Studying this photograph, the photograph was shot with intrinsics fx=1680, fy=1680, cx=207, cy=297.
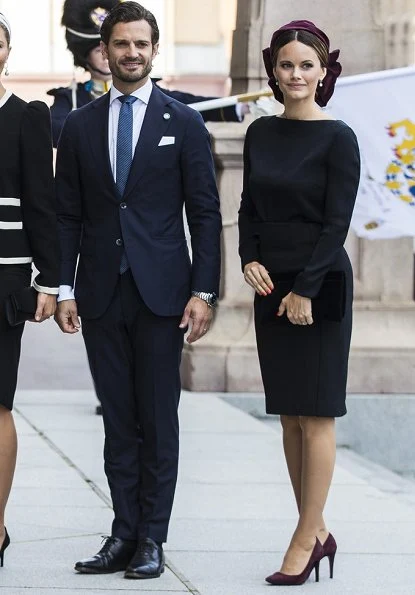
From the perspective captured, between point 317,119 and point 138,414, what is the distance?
3.78 feet

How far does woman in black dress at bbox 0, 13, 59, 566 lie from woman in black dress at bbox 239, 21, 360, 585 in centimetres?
65

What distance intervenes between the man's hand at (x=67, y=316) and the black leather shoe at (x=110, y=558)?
0.71 metres

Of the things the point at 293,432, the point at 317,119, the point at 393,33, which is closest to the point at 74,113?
the point at 317,119

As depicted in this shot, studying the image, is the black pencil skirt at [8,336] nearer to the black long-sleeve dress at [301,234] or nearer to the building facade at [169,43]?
the black long-sleeve dress at [301,234]

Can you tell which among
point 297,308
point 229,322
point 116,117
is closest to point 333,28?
point 229,322

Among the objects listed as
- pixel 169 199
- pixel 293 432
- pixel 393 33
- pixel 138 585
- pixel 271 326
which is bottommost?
pixel 138 585

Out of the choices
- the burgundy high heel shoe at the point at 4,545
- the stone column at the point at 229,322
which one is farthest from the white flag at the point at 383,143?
the burgundy high heel shoe at the point at 4,545

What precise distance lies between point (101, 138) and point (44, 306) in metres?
0.60

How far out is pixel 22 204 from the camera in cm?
534

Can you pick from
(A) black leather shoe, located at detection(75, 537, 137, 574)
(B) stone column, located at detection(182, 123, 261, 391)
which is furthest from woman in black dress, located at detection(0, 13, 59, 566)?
(B) stone column, located at detection(182, 123, 261, 391)

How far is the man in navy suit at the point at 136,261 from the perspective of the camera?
17.9 feet

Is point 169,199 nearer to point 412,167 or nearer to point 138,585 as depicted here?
point 138,585

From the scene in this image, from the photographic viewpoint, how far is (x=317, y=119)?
5.35 meters

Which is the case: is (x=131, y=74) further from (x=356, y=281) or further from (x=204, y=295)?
(x=356, y=281)
